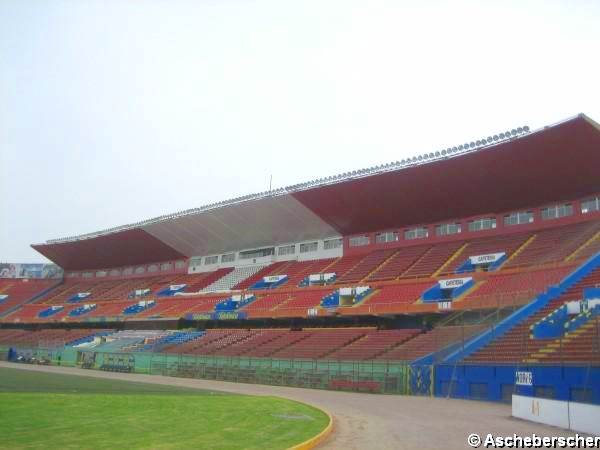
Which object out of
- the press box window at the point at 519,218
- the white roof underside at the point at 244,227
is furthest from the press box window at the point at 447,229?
the white roof underside at the point at 244,227

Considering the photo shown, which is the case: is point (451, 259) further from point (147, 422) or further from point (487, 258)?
point (147, 422)

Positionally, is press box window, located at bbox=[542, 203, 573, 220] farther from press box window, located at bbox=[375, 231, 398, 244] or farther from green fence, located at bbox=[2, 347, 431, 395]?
green fence, located at bbox=[2, 347, 431, 395]

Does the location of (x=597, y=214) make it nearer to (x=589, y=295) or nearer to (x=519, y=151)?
(x=519, y=151)

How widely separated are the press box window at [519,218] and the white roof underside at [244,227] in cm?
1461

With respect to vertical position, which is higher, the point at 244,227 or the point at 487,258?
the point at 244,227

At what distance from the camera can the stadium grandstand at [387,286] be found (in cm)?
2417

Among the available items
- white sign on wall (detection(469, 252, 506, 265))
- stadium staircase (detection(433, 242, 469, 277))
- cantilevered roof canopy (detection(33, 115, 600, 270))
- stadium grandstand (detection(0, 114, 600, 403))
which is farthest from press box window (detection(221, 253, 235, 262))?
white sign on wall (detection(469, 252, 506, 265))

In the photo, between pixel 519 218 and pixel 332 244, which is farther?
pixel 332 244

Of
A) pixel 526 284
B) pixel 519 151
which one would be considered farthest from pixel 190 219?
pixel 526 284

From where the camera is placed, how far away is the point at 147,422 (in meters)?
13.3

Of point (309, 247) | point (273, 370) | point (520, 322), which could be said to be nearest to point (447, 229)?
point (309, 247)

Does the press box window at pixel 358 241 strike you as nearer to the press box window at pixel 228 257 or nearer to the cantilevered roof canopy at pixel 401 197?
the cantilevered roof canopy at pixel 401 197

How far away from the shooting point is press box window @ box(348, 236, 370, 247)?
46562 millimetres

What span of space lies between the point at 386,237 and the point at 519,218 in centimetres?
1082
